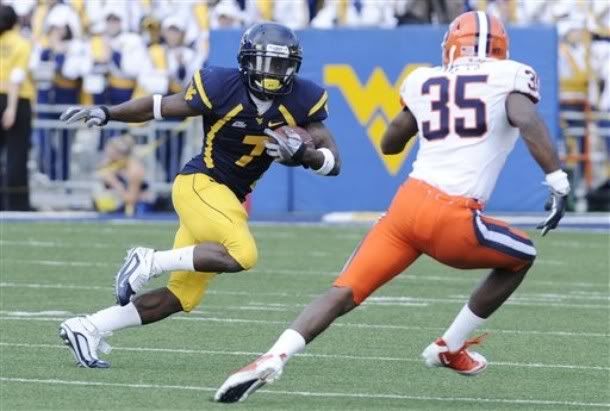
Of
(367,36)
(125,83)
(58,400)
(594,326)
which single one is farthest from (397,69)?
(58,400)

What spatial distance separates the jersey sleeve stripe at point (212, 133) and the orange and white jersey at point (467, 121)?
1.06 meters

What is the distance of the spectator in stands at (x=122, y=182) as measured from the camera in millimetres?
15570

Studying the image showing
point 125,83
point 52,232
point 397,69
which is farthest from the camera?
point 125,83

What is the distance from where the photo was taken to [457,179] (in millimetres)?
6758

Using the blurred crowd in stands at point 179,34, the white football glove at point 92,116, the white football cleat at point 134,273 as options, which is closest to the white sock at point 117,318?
the white football cleat at point 134,273

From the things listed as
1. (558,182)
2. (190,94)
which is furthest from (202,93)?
(558,182)

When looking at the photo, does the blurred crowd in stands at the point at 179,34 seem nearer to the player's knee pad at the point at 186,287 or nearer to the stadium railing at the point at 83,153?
the stadium railing at the point at 83,153

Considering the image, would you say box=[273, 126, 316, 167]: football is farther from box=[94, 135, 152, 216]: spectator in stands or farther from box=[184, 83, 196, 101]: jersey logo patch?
box=[94, 135, 152, 216]: spectator in stands

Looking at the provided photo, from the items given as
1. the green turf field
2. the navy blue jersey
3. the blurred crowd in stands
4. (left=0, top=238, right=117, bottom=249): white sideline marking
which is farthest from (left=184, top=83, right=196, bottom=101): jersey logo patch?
the blurred crowd in stands

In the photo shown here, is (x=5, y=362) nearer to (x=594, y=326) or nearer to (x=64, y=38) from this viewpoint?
(x=594, y=326)

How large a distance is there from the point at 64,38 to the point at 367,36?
3013 mm

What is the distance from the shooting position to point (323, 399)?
679 centimetres

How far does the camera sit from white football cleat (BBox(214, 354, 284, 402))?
254 inches

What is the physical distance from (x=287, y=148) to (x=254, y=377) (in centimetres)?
103
